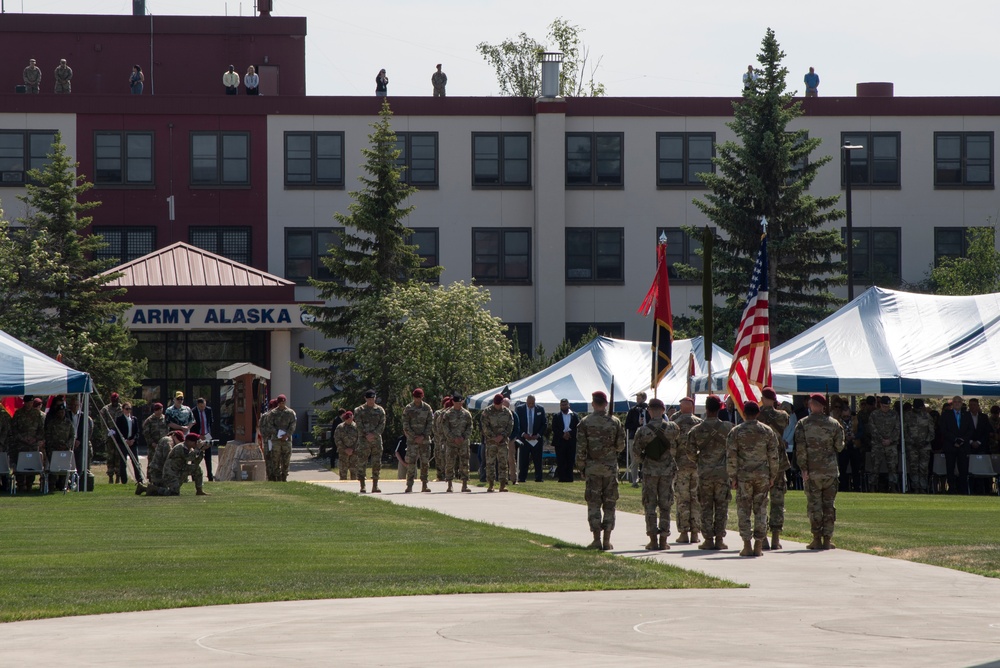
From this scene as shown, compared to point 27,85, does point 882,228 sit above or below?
below

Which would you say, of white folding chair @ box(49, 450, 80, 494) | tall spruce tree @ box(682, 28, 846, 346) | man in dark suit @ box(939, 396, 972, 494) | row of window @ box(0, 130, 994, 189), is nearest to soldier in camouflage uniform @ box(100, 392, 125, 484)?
white folding chair @ box(49, 450, 80, 494)

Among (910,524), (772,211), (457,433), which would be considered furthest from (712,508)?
(772,211)

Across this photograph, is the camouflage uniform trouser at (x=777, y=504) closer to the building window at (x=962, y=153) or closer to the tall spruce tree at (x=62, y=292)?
the tall spruce tree at (x=62, y=292)

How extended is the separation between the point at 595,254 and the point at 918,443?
84.9 ft

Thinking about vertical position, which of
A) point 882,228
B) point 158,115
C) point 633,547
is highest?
point 158,115

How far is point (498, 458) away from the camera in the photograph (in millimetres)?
28781

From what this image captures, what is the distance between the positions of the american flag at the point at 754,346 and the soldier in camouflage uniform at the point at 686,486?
5.56 m

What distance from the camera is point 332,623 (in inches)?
456

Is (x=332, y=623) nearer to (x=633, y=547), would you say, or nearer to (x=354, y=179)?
(x=633, y=547)

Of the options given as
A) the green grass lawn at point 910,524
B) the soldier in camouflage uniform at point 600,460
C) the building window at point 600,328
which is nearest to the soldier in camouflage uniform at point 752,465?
the soldier in camouflage uniform at point 600,460

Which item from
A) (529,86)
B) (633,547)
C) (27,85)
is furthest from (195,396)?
(633,547)

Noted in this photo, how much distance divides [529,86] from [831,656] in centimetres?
7015

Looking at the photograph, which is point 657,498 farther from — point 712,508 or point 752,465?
point 752,465

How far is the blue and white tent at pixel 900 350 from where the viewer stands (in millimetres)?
29391
